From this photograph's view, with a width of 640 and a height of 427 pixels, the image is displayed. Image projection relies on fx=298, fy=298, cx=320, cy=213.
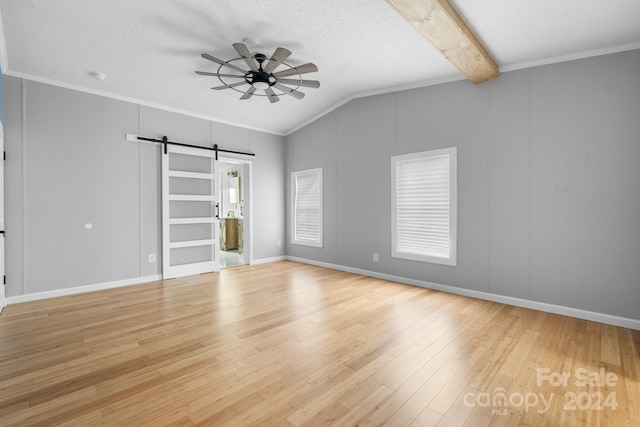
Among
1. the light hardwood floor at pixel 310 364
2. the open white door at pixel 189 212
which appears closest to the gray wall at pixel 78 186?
the open white door at pixel 189 212

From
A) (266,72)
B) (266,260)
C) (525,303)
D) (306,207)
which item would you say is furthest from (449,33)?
(266,260)

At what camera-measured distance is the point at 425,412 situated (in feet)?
6.02

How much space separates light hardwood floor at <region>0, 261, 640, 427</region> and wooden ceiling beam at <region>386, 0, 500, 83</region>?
292cm

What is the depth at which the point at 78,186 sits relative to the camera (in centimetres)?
436

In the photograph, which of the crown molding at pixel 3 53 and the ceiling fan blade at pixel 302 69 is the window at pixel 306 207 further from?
the crown molding at pixel 3 53

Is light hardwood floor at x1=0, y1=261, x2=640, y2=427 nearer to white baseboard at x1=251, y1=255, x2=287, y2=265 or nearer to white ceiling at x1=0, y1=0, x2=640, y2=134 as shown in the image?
white baseboard at x1=251, y1=255, x2=287, y2=265

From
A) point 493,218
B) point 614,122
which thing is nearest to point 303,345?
point 493,218

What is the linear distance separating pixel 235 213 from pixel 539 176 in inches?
309

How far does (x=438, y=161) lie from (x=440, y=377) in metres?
3.14

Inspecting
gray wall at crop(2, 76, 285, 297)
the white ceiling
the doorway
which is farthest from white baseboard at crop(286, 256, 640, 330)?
gray wall at crop(2, 76, 285, 297)

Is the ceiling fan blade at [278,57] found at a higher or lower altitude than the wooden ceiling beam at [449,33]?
lower

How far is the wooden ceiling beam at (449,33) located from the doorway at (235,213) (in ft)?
14.2

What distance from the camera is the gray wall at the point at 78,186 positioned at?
394 cm

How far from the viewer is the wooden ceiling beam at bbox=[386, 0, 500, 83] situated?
251cm
